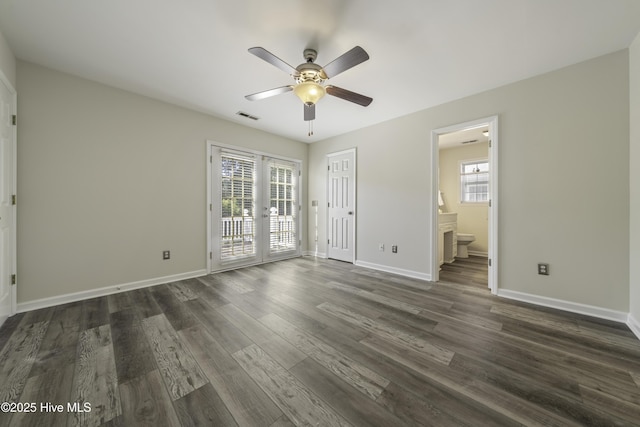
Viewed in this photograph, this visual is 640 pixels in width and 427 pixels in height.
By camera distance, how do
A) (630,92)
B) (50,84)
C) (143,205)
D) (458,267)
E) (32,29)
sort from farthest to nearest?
1. (458,267)
2. (143,205)
3. (50,84)
4. (630,92)
5. (32,29)

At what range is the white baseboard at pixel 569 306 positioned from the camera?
2.17m

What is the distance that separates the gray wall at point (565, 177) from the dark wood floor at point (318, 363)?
40 centimetres

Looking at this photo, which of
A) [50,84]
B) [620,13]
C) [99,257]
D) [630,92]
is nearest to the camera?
[620,13]

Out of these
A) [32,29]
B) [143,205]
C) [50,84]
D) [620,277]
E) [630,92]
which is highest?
[32,29]

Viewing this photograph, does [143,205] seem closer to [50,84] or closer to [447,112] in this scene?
[50,84]

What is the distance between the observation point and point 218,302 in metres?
2.58

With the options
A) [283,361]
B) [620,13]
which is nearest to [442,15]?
[620,13]

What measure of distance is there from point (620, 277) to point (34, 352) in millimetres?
5086

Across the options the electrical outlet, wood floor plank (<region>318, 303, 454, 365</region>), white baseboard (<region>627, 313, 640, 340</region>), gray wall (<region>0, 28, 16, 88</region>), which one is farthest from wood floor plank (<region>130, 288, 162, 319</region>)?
white baseboard (<region>627, 313, 640, 340</region>)

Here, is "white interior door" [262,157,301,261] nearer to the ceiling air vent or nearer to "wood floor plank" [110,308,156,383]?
the ceiling air vent

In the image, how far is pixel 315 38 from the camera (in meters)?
2.00

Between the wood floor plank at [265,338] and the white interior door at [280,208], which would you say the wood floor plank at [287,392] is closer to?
the wood floor plank at [265,338]

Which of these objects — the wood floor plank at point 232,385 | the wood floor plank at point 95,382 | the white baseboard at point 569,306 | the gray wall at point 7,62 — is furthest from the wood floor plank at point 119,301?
the white baseboard at point 569,306

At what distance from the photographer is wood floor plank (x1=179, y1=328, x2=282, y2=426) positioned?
117 centimetres
